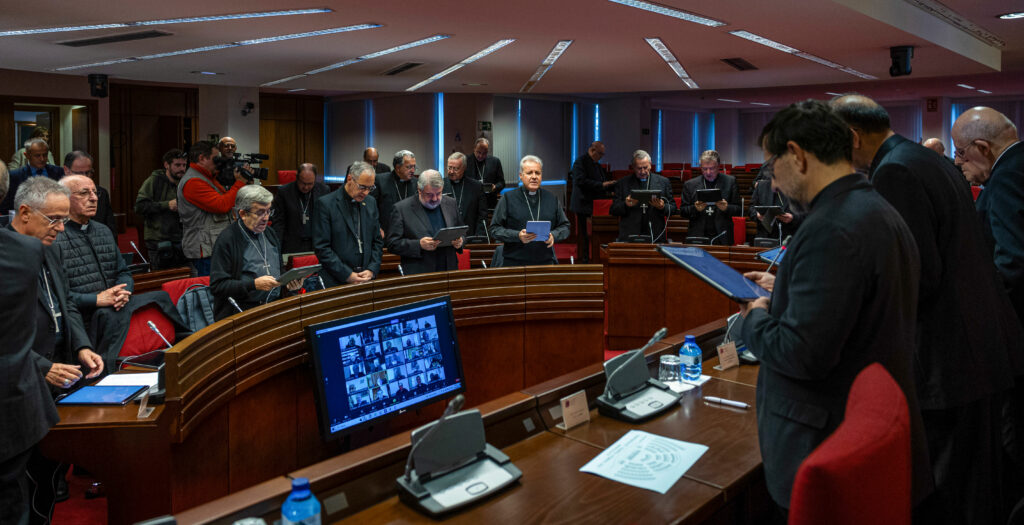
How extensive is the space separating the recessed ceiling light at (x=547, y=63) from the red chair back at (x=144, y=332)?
420 centimetres

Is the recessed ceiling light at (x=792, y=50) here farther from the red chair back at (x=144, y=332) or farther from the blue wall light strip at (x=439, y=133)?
the blue wall light strip at (x=439, y=133)

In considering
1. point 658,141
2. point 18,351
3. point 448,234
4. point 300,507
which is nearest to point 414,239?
point 448,234

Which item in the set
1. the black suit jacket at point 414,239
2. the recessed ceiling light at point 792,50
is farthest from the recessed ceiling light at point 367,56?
the recessed ceiling light at point 792,50

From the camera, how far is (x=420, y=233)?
491 cm

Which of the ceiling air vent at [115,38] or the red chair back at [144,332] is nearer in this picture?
the red chair back at [144,332]

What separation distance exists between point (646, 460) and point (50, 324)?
224cm

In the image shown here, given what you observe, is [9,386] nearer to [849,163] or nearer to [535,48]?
[849,163]

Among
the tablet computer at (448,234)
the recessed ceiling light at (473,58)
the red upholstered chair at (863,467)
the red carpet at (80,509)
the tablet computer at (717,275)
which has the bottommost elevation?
the red carpet at (80,509)

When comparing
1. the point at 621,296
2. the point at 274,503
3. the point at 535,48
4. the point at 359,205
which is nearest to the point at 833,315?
the point at 274,503

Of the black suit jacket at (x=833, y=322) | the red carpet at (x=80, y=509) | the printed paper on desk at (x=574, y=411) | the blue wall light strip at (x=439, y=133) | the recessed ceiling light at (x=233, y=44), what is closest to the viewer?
the black suit jacket at (x=833, y=322)

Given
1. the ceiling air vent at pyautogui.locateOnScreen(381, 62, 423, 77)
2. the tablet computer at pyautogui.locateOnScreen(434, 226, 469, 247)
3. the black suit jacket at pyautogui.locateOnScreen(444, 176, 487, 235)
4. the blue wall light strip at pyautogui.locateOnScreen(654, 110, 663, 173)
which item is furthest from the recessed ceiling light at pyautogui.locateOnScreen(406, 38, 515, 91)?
the blue wall light strip at pyautogui.locateOnScreen(654, 110, 663, 173)

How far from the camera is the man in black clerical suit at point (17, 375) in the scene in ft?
6.64

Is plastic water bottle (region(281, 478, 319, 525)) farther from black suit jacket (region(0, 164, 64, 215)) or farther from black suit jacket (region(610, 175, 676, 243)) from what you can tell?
black suit jacket (region(0, 164, 64, 215))

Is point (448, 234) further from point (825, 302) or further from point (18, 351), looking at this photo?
point (825, 302)
